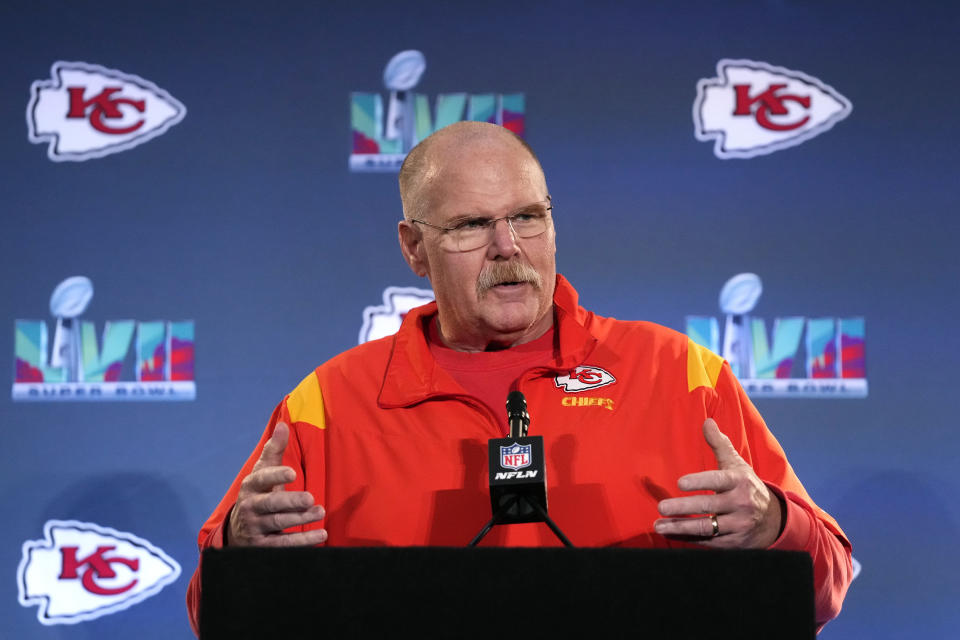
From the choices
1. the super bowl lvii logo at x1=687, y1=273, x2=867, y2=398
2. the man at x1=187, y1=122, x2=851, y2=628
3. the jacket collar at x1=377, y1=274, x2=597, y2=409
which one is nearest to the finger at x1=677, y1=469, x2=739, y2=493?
the man at x1=187, y1=122, x2=851, y2=628

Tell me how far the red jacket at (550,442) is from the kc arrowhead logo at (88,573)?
924mm

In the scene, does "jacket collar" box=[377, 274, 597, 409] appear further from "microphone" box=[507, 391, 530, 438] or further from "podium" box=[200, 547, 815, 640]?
"podium" box=[200, 547, 815, 640]

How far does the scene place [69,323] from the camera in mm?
2434

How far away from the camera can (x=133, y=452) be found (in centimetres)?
240

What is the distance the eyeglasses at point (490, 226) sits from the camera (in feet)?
5.31

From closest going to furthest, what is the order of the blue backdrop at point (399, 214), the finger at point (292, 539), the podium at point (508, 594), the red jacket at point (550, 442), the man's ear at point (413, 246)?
the podium at point (508, 594), the finger at point (292, 539), the red jacket at point (550, 442), the man's ear at point (413, 246), the blue backdrop at point (399, 214)

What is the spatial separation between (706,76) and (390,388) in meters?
1.38

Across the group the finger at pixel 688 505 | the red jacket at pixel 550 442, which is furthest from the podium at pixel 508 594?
the red jacket at pixel 550 442

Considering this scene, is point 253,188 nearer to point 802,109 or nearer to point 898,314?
point 802,109

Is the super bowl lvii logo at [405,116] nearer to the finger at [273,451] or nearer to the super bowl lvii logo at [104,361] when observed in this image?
the super bowl lvii logo at [104,361]

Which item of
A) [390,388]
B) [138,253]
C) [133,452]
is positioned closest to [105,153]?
[138,253]

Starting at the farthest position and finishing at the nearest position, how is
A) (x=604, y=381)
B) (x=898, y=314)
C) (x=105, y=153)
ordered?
(x=105, y=153)
(x=898, y=314)
(x=604, y=381)

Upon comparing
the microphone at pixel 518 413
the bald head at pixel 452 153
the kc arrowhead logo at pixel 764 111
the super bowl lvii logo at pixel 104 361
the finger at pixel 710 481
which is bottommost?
the finger at pixel 710 481

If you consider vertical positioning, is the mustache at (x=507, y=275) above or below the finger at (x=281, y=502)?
above
